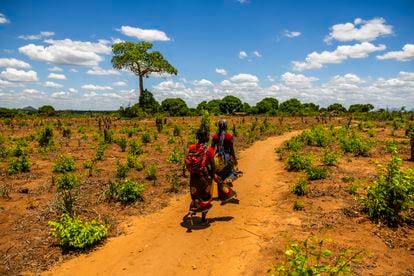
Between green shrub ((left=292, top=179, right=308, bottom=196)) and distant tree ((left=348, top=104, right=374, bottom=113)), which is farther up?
distant tree ((left=348, top=104, right=374, bottom=113))

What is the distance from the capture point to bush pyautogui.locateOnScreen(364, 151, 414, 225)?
18.5 feet

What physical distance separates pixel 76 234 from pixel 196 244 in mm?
2037

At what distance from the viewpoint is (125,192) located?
7.56 meters

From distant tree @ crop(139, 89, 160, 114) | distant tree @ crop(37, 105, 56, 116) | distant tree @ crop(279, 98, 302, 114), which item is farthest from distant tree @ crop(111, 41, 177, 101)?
distant tree @ crop(279, 98, 302, 114)

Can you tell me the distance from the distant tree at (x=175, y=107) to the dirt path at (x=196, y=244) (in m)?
36.0

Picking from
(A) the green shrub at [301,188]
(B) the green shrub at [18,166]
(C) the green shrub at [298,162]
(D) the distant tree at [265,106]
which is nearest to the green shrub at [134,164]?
(B) the green shrub at [18,166]

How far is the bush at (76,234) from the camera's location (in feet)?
18.1

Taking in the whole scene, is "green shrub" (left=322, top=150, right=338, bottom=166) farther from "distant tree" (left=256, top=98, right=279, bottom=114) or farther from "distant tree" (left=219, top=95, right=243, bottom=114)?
"distant tree" (left=219, top=95, right=243, bottom=114)

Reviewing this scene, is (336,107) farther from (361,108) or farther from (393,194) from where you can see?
(393,194)

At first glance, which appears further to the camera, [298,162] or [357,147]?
[357,147]

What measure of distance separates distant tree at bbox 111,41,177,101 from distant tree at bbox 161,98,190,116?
6.72 meters

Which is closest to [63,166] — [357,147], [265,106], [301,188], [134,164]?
[134,164]

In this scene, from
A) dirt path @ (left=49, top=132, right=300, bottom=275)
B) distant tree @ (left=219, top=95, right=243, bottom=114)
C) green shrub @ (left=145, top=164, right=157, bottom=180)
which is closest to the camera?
dirt path @ (left=49, top=132, right=300, bottom=275)

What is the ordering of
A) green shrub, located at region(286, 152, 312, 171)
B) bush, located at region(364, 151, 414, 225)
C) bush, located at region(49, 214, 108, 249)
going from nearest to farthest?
bush, located at region(49, 214, 108, 249) < bush, located at region(364, 151, 414, 225) < green shrub, located at region(286, 152, 312, 171)
